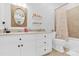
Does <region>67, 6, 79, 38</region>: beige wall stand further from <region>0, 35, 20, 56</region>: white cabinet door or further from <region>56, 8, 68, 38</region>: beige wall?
<region>0, 35, 20, 56</region>: white cabinet door

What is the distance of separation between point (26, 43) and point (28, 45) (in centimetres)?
6

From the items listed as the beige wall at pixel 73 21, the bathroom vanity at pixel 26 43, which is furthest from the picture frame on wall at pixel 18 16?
the beige wall at pixel 73 21

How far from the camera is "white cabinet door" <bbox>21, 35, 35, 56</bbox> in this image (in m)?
2.23

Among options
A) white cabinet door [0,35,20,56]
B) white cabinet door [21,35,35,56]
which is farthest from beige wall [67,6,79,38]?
white cabinet door [0,35,20,56]

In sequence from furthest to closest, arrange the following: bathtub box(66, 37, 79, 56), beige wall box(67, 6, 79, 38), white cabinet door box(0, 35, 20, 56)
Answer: beige wall box(67, 6, 79, 38) → bathtub box(66, 37, 79, 56) → white cabinet door box(0, 35, 20, 56)

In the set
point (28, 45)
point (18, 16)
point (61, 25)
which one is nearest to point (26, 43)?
point (28, 45)

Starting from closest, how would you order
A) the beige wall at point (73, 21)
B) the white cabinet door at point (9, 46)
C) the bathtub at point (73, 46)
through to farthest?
the white cabinet door at point (9, 46)
the bathtub at point (73, 46)
the beige wall at point (73, 21)

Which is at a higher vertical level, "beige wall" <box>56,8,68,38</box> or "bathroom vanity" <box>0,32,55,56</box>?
"beige wall" <box>56,8,68,38</box>

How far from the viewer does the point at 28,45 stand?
2275 mm

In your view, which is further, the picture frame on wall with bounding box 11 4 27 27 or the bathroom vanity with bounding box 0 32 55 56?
the picture frame on wall with bounding box 11 4 27 27

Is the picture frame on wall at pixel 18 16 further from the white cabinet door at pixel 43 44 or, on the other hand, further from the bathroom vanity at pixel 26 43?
the white cabinet door at pixel 43 44

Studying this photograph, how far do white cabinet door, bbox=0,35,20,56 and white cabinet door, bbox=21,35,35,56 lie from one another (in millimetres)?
128

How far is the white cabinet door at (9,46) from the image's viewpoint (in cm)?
199

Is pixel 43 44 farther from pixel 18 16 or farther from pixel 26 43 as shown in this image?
pixel 18 16
